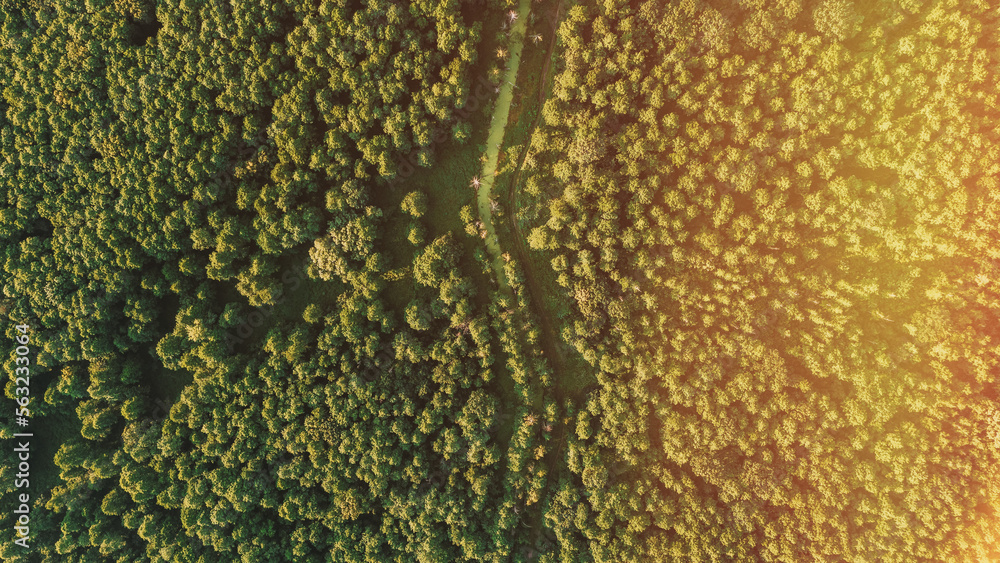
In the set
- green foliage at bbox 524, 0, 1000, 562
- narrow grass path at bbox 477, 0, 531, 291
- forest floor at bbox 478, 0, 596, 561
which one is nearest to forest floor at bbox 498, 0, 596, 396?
forest floor at bbox 478, 0, 596, 561

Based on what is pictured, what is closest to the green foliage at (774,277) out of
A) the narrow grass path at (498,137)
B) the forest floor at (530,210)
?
the forest floor at (530,210)

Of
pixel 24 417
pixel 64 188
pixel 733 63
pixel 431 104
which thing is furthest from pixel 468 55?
pixel 24 417

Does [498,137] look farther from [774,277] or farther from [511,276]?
[774,277]

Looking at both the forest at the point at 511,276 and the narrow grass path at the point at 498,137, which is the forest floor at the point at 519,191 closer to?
the narrow grass path at the point at 498,137

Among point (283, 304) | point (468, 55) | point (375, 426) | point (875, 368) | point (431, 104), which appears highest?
point (468, 55)

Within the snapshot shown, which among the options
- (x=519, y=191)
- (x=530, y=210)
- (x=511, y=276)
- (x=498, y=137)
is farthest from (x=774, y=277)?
(x=498, y=137)

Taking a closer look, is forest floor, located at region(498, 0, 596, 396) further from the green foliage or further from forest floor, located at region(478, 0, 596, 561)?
the green foliage

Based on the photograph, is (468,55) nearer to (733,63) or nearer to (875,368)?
(733,63)
